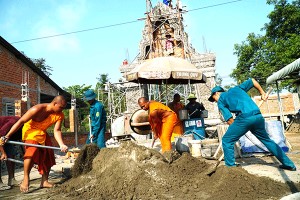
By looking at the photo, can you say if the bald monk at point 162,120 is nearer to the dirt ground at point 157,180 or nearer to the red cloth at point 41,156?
the dirt ground at point 157,180

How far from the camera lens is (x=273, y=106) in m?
13.8

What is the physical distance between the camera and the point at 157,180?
3141 millimetres

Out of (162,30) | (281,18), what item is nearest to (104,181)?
(162,30)

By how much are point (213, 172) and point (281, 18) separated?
64.4ft

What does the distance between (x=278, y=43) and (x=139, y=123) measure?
52.9 ft

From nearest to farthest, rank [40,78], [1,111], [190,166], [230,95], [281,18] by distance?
[190,166], [230,95], [1,111], [40,78], [281,18]

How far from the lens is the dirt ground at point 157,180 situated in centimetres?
275

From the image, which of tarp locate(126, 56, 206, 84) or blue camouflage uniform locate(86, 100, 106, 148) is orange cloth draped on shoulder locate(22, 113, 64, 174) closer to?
blue camouflage uniform locate(86, 100, 106, 148)

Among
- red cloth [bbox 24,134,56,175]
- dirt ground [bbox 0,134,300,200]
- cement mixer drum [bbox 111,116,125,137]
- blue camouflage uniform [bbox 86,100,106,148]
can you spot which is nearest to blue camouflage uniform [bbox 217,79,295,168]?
dirt ground [bbox 0,134,300,200]

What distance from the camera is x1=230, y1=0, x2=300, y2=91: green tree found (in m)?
15.9

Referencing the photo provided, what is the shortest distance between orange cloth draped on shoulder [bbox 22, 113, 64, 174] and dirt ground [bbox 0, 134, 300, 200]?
45cm

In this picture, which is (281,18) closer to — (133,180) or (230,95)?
(230,95)

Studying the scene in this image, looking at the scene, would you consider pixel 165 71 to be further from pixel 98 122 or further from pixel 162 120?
pixel 98 122

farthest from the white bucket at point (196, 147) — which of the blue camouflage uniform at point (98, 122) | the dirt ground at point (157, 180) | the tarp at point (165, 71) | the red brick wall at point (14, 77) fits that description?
the red brick wall at point (14, 77)
